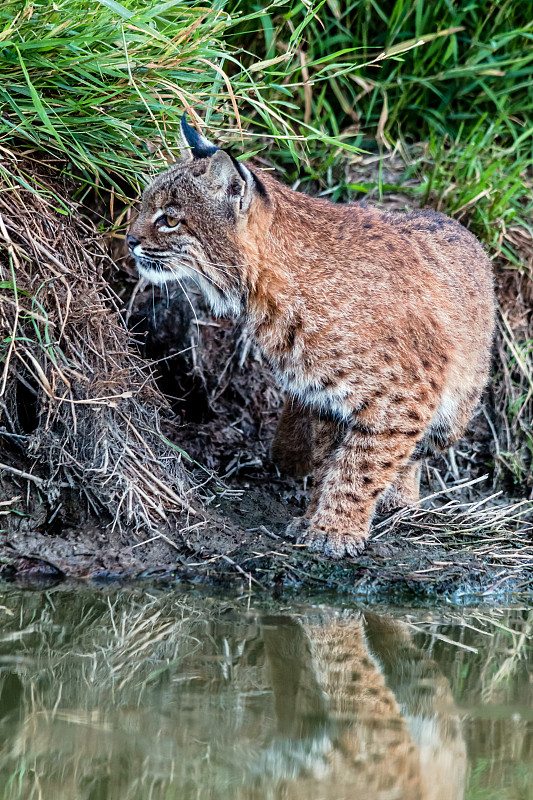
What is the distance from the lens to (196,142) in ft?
13.8

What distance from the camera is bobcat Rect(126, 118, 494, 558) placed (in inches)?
161

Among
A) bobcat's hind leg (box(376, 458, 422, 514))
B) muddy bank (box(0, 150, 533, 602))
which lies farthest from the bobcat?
bobcat's hind leg (box(376, 458, 422, 514))

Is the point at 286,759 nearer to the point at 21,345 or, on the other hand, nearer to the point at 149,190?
the point at 21,345

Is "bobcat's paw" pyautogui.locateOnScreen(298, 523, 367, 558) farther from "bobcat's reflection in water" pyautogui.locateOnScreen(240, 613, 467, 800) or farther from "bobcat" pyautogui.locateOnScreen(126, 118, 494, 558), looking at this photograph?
"bobcat's reflection in water" pyautogui.locateOnScreen(240, 613, 467, 800)

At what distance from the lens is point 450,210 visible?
5758 mm

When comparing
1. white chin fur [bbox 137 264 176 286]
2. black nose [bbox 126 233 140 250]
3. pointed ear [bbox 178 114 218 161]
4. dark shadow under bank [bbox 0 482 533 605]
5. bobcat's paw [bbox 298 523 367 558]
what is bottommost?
dark shadow under bank [bbox 0 482 533 605]

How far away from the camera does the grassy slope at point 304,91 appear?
4.07 m

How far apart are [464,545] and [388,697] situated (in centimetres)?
182

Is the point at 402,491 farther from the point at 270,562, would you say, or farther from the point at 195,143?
the point at 195,143

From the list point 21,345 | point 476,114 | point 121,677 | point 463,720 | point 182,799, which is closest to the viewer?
point 182,799

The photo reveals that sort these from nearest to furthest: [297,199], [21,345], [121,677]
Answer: [121,677]
[21,345]
[297,199]

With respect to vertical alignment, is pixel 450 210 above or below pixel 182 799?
above

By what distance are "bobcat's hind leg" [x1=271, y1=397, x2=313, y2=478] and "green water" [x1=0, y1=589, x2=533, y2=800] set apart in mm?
1374

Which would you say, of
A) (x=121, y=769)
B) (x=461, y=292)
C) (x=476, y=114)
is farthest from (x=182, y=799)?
(x=476, y=114)
